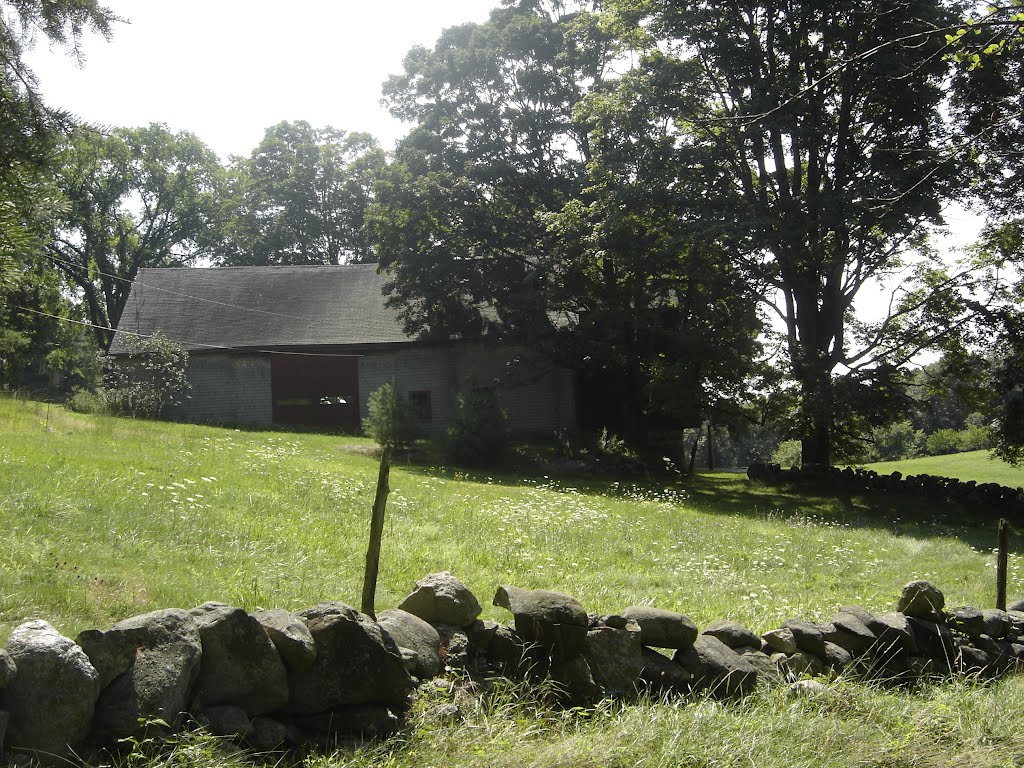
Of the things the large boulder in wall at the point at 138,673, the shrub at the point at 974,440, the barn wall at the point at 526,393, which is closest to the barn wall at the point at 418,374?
the barn wall at the point at 526,393

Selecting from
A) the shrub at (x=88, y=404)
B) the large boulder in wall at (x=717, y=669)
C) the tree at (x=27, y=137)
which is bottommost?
the large boulder in wall at (x=717, y=669)

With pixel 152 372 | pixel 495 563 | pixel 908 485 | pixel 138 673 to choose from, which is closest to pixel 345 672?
pixel 138 673

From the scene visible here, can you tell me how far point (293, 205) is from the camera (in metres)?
52.1

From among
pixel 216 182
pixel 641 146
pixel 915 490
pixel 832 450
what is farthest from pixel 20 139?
pixel 216 182

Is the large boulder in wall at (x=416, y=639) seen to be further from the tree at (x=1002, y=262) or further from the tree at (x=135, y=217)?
the tree at (x=135, y=217)

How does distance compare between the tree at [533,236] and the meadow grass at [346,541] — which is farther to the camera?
the tree at [533,236]

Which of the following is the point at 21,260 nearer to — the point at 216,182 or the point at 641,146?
the point at 641,146

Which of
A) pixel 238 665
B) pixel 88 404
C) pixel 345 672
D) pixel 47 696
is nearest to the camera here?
pixel 47 696

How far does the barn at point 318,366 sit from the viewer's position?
3198cm

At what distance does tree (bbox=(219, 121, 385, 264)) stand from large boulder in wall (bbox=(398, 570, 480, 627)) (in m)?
46.6

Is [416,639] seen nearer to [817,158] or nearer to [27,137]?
[27,137]

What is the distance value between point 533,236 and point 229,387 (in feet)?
41.5

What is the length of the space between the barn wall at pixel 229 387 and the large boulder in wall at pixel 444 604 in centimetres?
2676

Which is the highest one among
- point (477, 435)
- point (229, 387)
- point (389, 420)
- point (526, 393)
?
point (229, 387)
